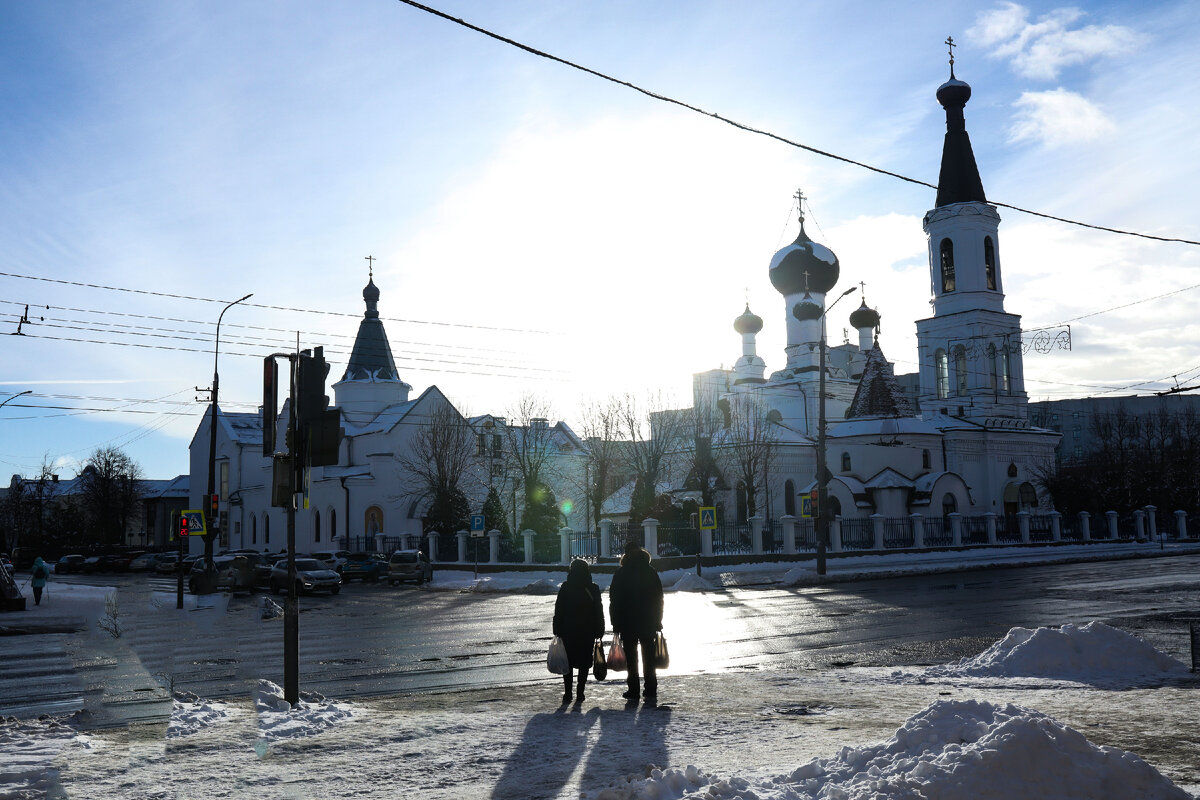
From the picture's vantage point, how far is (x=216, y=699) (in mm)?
10938

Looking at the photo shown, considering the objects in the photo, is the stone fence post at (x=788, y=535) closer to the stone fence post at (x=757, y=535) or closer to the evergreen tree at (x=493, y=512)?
the stone fence post at (x=757, y=535)

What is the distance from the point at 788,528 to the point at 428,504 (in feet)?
79.4

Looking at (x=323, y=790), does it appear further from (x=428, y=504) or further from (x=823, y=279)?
(x=823, y=279)

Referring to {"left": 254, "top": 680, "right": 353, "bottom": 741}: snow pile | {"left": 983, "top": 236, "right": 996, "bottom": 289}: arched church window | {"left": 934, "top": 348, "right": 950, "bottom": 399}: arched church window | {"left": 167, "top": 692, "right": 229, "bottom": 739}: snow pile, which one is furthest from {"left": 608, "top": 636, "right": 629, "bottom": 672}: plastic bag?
{"left": 934, "top": 348, "right": 950, "bottom": 399}: arched church window

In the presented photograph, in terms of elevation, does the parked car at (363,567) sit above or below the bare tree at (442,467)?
below

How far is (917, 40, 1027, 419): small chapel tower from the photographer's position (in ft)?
202

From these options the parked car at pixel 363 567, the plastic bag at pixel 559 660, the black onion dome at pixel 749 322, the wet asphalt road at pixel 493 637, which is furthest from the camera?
the black onion dome at pixel 749 322

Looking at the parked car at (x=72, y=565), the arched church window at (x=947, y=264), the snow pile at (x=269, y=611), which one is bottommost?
the parked car at (x=72, y=565)

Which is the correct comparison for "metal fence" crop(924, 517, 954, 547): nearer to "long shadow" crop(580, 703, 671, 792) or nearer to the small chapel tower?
the small chapel tower

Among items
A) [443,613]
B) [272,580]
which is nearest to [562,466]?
[272,580]

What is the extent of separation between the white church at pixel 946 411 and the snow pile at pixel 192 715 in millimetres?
43006

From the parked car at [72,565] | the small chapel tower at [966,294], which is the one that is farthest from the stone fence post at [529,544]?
the parked car at [72,565]

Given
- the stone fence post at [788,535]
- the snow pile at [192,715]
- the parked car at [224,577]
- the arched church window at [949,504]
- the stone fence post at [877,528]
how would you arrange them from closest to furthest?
the snow pile at [192,715] → the parked car at [224,577] → the stone fence post at [788,535] → the stone fence post at [877,528] → the arched church window at [949,504]

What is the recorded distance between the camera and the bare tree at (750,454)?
52.1m
